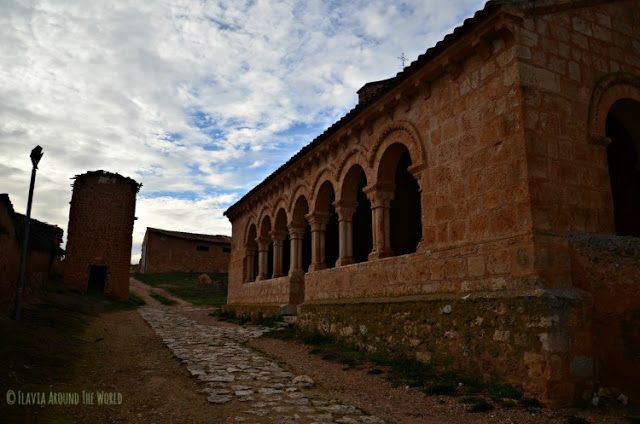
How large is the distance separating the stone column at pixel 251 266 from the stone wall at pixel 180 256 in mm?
22267

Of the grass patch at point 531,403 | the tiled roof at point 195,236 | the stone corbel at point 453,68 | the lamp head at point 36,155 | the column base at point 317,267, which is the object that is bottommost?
the grass patch at point 531,403

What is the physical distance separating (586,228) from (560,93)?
176 cm

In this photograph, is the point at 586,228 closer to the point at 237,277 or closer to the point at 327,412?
the point at 327,412

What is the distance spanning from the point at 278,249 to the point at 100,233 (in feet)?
45.0

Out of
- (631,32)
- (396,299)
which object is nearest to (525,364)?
(396,299)

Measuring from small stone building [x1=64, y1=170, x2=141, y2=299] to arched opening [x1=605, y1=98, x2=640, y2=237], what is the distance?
72.0ft

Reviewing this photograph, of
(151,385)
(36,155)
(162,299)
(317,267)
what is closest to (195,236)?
(162,299)

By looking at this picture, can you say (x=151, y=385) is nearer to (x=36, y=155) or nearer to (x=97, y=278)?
(x=36, y=155)

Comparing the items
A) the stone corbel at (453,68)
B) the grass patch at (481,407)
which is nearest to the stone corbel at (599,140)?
the stone corbel at (453,68)

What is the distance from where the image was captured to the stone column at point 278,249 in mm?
14179

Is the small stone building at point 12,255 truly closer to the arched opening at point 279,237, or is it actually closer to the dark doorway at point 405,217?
the arched opening at point 279,237

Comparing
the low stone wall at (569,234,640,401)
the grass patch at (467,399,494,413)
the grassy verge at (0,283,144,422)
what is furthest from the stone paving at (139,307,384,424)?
the low stone wall at (569,234,640,401)

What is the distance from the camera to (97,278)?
23.7m

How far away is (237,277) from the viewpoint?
1755cm
